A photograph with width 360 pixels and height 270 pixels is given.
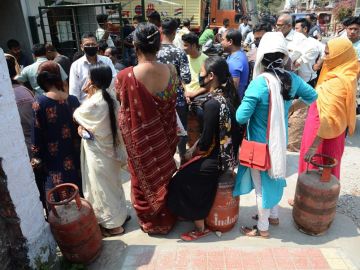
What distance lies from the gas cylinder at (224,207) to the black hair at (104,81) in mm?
1016

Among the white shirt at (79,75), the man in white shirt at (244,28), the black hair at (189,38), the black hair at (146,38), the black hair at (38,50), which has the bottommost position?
the man in white shirt at (244,28)

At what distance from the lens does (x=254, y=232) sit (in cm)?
268

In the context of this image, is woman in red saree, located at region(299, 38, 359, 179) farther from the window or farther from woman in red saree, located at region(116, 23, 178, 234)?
the window

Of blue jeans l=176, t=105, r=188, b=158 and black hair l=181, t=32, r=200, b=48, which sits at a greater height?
black hair l=181, t=32, r=200, b=48

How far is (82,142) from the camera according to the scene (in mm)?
2627

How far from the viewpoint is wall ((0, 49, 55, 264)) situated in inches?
74.5

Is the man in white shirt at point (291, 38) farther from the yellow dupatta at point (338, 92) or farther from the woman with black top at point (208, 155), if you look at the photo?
the woman with black top at point (208, 155)

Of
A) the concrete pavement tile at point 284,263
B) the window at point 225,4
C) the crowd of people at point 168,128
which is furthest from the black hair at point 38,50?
the window at point 225,4

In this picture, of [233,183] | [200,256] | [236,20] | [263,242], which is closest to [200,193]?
[233,183]

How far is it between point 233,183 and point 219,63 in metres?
1.00

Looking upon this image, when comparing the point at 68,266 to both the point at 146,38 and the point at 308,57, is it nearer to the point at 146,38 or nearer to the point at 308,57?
the point at 146,38

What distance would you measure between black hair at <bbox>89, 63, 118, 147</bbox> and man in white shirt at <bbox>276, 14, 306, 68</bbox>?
245 cm

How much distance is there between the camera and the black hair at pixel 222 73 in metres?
2.34

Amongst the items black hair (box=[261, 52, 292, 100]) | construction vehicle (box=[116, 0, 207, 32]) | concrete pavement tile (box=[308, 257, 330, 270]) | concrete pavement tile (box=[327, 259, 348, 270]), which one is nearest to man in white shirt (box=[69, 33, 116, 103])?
black hair (box=[261, 52, 292, 100])
